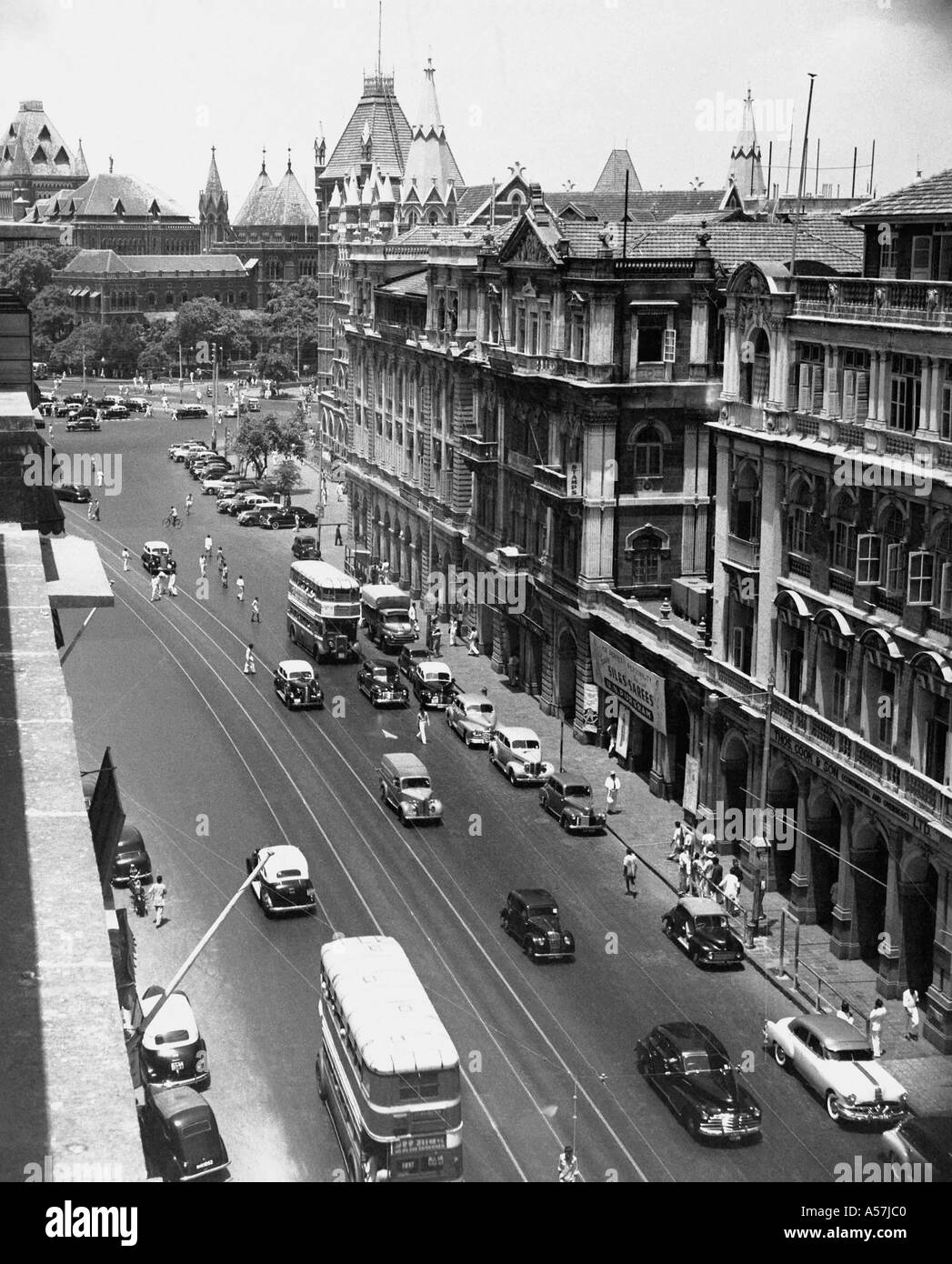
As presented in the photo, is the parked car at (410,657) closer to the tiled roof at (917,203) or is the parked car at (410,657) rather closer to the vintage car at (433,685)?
the vintage car at (433,685)

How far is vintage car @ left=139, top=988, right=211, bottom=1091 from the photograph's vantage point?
4191cm

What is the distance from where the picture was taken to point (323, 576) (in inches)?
3440

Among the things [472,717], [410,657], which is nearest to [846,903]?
[472,717]

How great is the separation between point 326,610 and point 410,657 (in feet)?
14.4

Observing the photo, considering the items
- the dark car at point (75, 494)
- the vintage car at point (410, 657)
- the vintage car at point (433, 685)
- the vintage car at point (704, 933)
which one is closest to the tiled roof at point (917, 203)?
the vintage car at point (704, 933)

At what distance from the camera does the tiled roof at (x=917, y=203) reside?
50.8 metres

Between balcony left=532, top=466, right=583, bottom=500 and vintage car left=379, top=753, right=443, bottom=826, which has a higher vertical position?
balcony left=532, top=466, right=583, bottom=500

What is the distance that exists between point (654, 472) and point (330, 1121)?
3885 cm

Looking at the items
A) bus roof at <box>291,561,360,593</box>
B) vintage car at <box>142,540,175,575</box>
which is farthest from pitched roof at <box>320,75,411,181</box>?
bus roof at <box>291,561,360,593</box>

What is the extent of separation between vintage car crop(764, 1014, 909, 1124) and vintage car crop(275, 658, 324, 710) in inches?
1441

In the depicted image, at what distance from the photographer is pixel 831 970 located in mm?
50969

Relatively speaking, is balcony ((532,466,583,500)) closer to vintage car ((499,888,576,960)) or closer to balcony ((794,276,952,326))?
balcony ((794,276,952,326))
